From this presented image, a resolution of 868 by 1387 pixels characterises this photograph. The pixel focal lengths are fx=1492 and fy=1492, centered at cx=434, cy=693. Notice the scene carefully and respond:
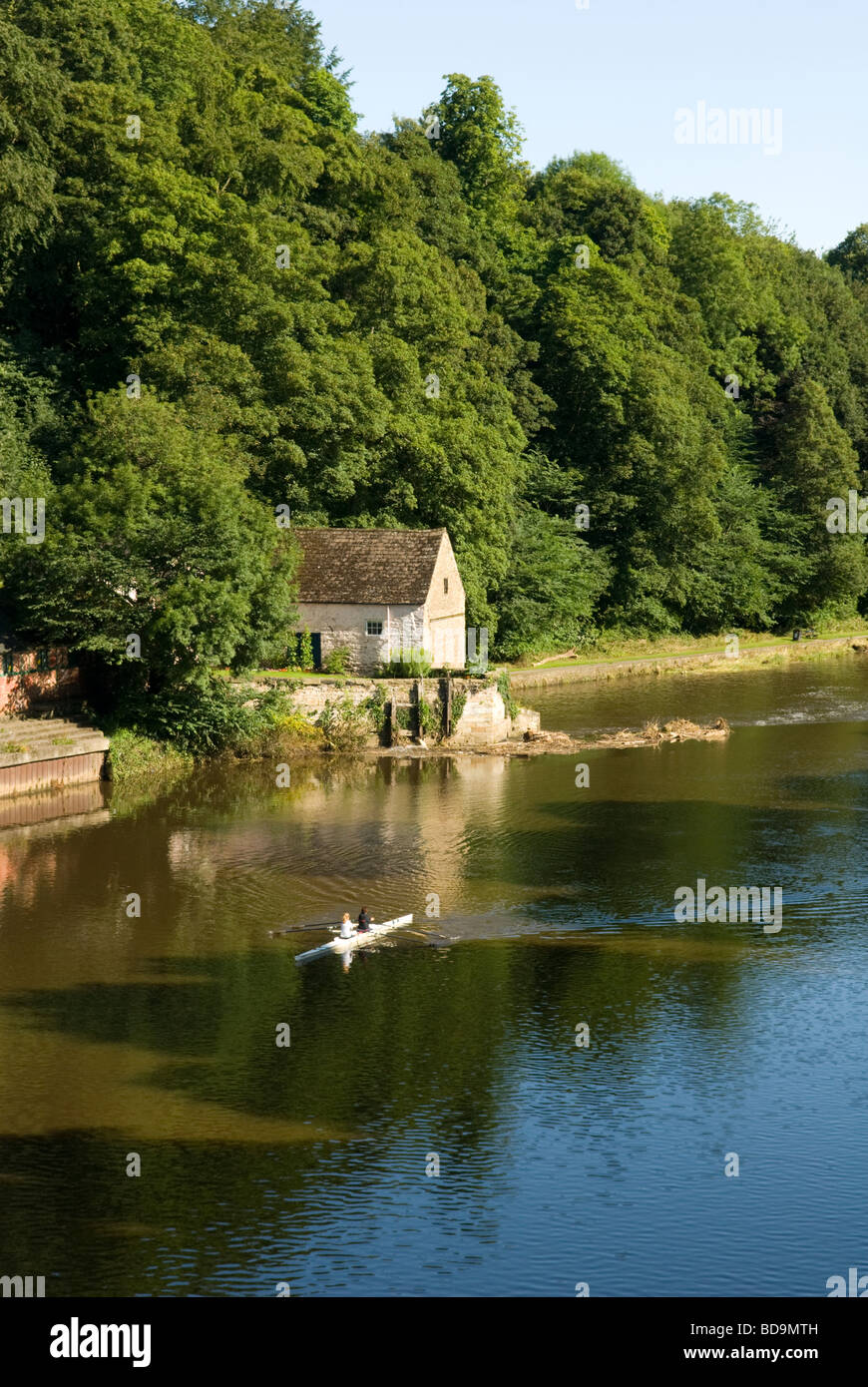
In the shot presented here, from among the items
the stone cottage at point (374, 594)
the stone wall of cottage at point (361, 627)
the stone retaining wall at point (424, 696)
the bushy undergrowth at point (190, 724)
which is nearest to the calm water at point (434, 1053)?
the bushy undergrowth at point (190, 724)

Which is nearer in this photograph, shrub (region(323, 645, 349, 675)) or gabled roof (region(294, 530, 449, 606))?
shrub (region(323, 645, 349, 675))

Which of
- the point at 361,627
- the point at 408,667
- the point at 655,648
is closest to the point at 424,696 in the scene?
the point at 408,667

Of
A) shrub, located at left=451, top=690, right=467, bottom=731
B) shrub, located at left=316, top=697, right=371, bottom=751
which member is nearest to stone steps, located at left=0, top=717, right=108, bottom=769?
shrub, located at left=316, top=697, right=371, bottom=751

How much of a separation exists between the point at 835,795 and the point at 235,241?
38235mm

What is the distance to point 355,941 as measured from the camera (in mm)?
33000

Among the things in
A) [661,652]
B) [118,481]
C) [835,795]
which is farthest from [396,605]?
[661,652]

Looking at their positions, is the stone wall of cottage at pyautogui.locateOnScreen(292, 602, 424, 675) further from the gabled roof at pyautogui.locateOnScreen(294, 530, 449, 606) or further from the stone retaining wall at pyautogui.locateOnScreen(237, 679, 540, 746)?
the stone retaining wall at pyautogui.locateOnScreen(237, 679, 540, 746)

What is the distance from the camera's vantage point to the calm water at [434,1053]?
20.7 m

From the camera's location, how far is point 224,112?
78312 mm

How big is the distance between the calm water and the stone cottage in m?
13.4

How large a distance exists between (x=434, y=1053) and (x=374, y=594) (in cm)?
3449

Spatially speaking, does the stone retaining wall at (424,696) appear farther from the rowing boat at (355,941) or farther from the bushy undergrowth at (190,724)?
the rowing boat at (355,941)

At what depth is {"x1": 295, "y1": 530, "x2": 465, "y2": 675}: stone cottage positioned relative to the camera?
196ft
